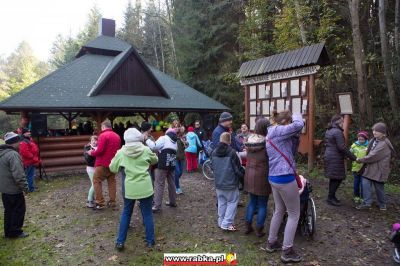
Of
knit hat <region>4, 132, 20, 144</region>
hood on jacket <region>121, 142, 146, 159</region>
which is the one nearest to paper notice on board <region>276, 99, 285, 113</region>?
hood on jacket <region>121, 142, 146, 159</region>

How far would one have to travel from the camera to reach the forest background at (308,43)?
11.8m

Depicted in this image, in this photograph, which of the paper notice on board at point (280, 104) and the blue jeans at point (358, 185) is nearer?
the blue jeans at point (358, 185)

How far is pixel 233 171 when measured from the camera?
17.0ft

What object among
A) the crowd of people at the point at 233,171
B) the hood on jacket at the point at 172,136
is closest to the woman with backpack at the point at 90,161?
the crowd of people at the point at 233,171

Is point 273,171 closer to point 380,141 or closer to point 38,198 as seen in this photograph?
point 380,141

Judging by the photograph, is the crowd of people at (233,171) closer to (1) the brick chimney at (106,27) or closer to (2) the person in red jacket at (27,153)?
(2) the person in red jacket at (27,153)

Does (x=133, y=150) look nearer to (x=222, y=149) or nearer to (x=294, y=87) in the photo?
(x=222, y=149)

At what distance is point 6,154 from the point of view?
5.35 metres

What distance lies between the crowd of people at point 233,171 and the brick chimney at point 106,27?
14951 millimetres

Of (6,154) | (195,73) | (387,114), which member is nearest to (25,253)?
(6,154)

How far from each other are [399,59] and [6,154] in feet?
41.7

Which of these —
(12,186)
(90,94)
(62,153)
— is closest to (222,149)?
(12,186)

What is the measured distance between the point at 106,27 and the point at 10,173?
16659mm

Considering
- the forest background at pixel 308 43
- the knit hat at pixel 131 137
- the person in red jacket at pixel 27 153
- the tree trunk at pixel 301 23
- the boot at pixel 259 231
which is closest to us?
the knit hat at pixel 131 137
